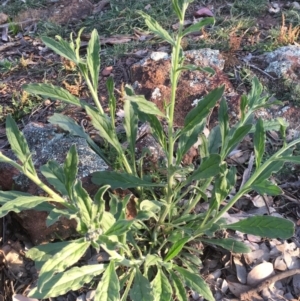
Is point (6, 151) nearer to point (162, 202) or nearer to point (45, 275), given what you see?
point (162, 202)

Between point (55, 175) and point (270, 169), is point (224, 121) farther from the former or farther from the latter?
point (55, 175)

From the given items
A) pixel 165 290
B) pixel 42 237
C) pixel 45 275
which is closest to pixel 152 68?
pixel 42 237

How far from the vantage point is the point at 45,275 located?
155 cm

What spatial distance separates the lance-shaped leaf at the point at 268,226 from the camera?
1.93 m

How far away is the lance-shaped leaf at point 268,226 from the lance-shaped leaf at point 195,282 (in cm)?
27

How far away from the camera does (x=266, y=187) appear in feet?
6.09

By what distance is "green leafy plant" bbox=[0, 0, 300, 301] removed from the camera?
5.50ft

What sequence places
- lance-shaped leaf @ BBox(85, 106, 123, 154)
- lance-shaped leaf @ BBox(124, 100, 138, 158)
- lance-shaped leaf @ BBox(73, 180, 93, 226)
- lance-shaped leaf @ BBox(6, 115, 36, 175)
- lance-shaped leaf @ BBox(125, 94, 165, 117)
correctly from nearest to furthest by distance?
lance-shaped leaf @ BBox(73, 180, 93, 226)
lance-shaped leaf @ BBox(125, 94, 165, 117)
lance-shaped leaf @ BBox(6, 115, 36, 175)
lance-shaped leaf @ BBox(85, 106, 123, 154)
lance-shaped leaf @ BBox(124, 100, 138, 158)

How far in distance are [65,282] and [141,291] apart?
1.00ft

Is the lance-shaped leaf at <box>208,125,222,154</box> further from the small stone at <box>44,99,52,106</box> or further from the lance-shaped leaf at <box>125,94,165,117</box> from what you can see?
the small stone at <box>44,99,52,106</box>

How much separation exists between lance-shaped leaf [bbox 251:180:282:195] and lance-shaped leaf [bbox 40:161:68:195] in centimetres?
75


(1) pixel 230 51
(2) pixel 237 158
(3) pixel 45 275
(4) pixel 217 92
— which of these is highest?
(4) pixel 217 92

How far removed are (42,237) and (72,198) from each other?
70cm

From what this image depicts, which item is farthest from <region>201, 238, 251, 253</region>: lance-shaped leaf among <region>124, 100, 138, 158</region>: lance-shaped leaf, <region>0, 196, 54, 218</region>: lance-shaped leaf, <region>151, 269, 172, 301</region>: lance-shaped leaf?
<region>0, 196, 54, 218</region>: lance-shaped leaf
